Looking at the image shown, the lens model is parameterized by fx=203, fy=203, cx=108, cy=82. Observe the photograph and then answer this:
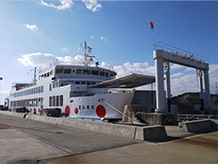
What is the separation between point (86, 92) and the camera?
76.6ft

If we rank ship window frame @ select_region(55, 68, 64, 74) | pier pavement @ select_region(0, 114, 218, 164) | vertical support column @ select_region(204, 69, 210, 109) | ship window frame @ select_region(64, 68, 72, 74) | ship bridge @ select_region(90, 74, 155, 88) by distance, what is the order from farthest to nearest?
ship window frame @ select_region(55, 68, 64, 74), ship window frame @ select_region(64, 68, 72, 74), vertical support column @ select_region(204, 69, 210, 109), ship bridge @ select_region(90, 74, 155, 88), pier pavement @ select_region(0, 114, 218, 164)

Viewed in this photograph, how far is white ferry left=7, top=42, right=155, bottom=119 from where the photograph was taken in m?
19.0

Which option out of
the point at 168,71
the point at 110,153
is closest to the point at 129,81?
the point at 168,71

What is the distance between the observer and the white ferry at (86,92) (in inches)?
749

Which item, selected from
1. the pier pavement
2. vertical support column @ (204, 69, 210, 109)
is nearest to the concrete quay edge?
the pier pavement

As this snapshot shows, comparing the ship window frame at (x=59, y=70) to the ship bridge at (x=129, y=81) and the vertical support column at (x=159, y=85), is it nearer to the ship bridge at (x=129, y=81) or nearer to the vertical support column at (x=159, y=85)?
the ship bridge at (x=129, y=81)

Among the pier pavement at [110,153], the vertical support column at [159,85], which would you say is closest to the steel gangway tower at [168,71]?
the vertical support column at [159,85]

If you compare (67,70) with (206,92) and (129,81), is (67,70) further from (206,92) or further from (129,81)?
(206,92)

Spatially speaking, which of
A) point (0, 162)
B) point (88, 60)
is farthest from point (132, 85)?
point (0, 162)

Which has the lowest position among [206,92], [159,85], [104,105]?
[104,105]

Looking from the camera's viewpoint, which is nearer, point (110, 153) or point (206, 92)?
point (110, 153)

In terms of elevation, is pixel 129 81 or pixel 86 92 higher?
pixel 129 81

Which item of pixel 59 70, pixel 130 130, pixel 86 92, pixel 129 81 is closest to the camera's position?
pixel 130 130

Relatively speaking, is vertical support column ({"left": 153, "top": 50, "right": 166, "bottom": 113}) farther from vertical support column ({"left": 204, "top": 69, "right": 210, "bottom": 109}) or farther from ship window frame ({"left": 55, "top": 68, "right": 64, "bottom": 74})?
ship window frame ({"left": 55, "top": 68, "right": 64, "bottom": 74})
